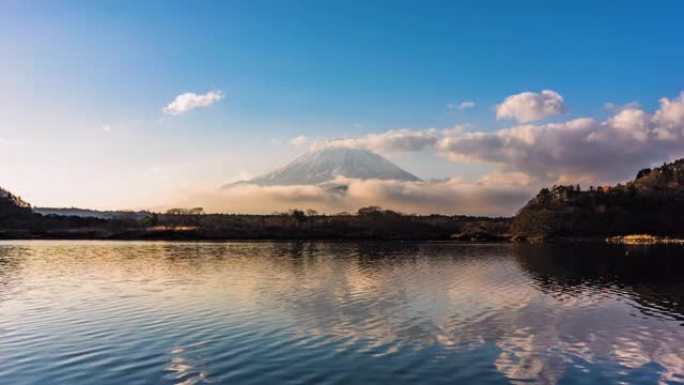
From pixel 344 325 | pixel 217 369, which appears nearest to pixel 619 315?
pixel 344 325

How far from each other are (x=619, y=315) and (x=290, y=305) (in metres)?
21.6

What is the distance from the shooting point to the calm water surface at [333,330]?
20781 millimetres

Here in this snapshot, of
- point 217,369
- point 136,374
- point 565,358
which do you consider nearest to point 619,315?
point 565,358

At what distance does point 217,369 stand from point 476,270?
175 ft

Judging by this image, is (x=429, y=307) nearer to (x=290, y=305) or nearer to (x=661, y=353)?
(x=290, y=305)

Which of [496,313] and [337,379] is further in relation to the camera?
[496,313]

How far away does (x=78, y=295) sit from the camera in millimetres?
41969

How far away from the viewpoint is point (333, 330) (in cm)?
2869

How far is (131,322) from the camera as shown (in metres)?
30.8

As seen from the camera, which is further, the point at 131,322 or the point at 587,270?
the point at 587,270

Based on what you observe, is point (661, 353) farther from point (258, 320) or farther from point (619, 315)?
point (258, 320)

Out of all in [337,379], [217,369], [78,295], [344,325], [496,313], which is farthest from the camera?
[78,295]

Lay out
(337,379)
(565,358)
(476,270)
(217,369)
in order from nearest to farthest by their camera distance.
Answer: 1. (337,379)
2. (217,369)
3. (565,358)
4. (476,270)

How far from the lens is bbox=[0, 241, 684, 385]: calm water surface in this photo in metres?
20.8
